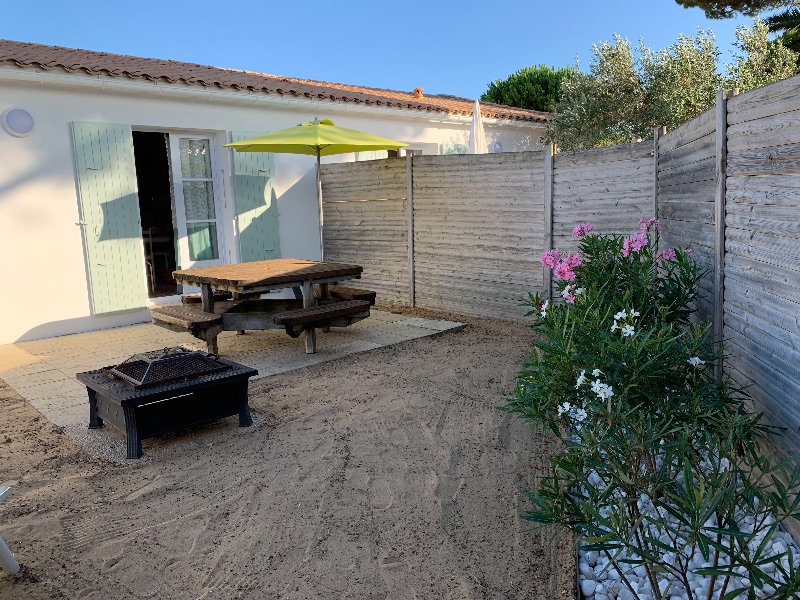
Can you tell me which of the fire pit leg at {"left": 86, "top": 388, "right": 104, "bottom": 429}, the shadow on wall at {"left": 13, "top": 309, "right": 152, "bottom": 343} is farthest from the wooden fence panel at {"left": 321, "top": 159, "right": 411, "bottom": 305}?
the fire pit leg at {"left": 86, "top": 388, "right": 104, "bottom": 429}

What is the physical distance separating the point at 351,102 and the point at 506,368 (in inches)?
220

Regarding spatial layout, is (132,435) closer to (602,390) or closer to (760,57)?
(602,390)

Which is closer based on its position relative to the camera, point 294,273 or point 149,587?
point 149,587

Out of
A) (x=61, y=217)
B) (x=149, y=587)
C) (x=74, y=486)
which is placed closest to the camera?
(x=149, y=587)

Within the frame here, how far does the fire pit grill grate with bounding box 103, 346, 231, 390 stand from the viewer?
3885 millimetres

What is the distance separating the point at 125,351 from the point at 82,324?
56.1 inches

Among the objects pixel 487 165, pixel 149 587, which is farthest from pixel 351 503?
pixel 487 165

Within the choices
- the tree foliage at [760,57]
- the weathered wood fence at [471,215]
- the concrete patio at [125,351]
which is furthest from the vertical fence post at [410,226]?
the tree foliage at [760,57]

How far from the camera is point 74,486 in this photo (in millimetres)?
3416

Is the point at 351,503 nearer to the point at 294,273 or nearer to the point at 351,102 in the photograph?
the point at 294,273

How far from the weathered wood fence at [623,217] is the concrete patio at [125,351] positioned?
37.0 inches

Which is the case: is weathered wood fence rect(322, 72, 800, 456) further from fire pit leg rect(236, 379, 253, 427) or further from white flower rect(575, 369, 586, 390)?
fire pit leg rect(236, 379, 253, 427)

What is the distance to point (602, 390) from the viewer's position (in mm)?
2170

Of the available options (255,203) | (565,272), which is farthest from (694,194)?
(255,203)
